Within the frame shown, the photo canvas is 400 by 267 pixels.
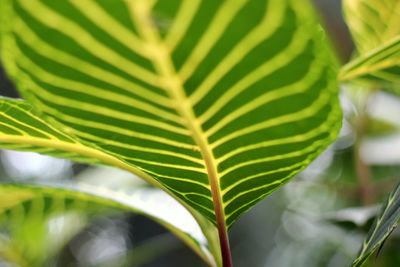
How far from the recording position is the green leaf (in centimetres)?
36

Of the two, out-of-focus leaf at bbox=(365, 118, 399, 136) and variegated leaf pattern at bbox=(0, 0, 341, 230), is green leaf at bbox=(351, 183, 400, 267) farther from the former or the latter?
out-of-focus leaf at bbox=(365, 118, 399, 136)

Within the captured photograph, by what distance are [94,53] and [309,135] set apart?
0.15 metres

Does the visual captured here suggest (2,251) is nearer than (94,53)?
No

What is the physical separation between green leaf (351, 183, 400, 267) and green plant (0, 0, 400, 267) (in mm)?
81

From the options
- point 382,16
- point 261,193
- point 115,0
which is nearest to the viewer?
point 115,0

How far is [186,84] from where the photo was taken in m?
0.28

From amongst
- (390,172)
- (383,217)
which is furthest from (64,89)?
(390,172)

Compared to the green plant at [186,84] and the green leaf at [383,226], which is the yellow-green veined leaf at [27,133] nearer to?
the green plant at [186,84]

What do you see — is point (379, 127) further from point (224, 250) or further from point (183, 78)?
point (183, 78)

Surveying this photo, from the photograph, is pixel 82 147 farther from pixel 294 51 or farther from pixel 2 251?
pixel 2 251

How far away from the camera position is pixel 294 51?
263mm

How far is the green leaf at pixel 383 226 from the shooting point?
362 mm

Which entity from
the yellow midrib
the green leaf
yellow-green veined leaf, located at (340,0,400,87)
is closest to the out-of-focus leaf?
yellow-green veined leaf, located at (340,0,400,87)

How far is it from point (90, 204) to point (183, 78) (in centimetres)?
47
